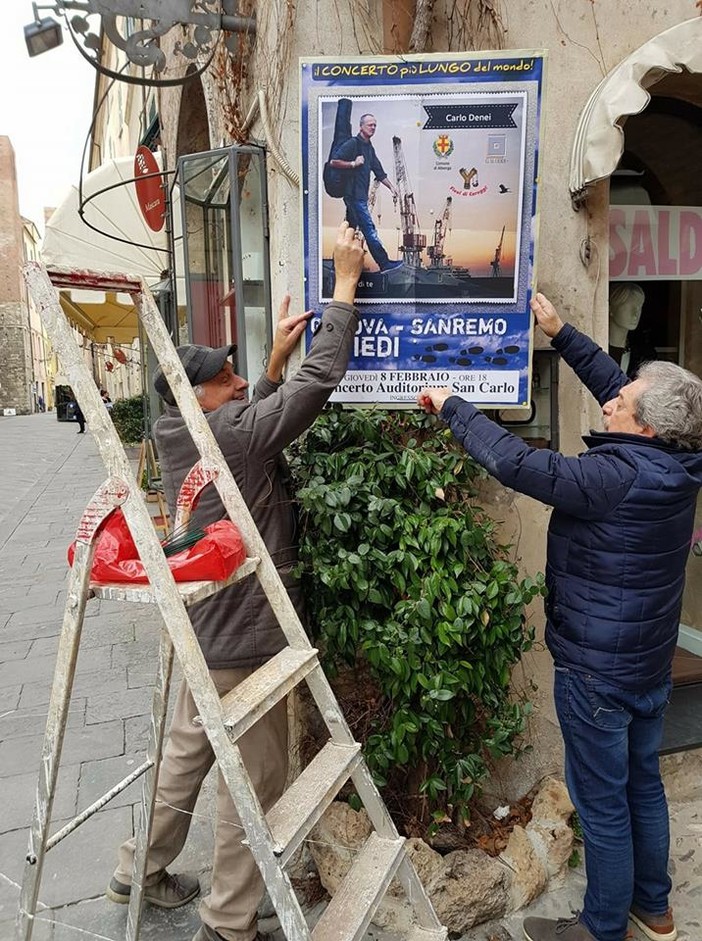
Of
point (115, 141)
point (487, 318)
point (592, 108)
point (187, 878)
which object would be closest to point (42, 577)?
point (187, 878)

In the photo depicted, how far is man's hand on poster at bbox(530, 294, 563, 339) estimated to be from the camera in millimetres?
2699

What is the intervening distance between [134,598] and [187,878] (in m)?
1.65

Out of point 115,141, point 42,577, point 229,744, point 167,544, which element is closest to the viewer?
point 229,744

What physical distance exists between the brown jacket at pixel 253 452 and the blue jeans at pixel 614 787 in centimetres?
100

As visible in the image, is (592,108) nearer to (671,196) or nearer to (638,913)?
(671,196)

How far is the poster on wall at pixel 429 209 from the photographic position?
255 cm

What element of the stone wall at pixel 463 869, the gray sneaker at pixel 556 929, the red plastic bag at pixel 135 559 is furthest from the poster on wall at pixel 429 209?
the gray sneaker at pixel 556 929

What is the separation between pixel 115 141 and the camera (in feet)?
65.1

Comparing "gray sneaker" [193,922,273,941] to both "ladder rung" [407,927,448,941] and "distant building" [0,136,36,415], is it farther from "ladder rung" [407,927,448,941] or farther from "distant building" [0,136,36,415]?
"distant building" [0,136,36,415]

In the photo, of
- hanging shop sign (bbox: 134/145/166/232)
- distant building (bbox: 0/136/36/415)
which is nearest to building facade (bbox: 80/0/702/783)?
hanging shop sign (bbox: 134/145/166/232)

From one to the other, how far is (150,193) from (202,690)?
6705 mm

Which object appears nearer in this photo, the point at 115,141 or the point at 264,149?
the point at 264,149

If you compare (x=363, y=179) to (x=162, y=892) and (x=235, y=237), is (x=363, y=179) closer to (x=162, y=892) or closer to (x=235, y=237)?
(x=235, y=237)

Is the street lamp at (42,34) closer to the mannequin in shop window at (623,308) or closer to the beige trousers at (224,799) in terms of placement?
the beige trousers at (224,799)
